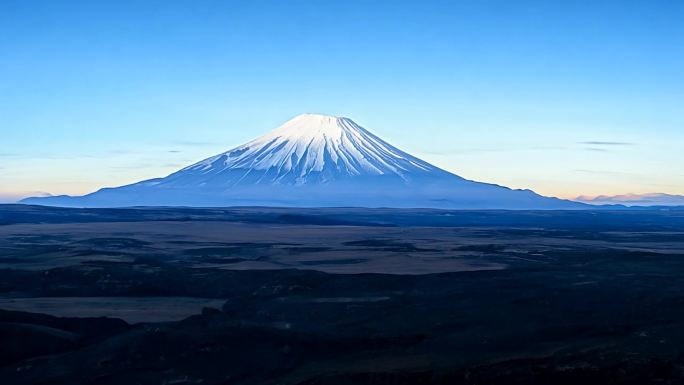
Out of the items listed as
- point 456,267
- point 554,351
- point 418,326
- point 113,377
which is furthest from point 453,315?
point 456,267

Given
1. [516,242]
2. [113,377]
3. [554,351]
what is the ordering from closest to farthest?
[113,377]
[554,351]
[516,242]

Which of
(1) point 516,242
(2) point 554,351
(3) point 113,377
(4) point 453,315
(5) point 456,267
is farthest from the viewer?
(1) point 516,242

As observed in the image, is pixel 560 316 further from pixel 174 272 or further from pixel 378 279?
pixel 174 272

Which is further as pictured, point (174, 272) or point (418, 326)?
point (174, 272)

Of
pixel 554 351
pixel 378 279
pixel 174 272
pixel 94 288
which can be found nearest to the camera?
pixel 554 351

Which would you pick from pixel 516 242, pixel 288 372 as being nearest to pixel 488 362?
pixel 288 372

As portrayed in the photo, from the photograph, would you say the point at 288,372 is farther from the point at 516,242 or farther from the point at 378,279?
the point at 516,242
